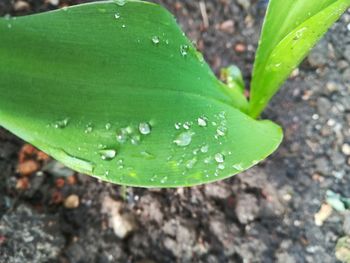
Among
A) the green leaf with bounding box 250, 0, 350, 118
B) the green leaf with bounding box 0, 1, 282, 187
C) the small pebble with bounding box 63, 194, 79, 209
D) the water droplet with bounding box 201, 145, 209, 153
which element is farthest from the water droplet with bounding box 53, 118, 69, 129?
the small pebble with bounding box 63, 194, 79, 209

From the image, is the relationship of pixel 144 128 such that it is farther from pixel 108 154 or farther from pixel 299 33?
pixel 299 33

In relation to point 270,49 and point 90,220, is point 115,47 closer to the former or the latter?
point 270,49

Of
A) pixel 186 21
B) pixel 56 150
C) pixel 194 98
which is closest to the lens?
pixel 56 150

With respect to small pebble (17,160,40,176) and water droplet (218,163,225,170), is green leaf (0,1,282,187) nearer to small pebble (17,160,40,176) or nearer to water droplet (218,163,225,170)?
water droplet (218,163,225,170)

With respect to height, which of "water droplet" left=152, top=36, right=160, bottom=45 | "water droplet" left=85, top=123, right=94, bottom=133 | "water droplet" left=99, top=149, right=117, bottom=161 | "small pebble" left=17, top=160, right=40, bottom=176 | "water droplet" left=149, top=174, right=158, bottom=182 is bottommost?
"small pebble" left=17, top=160, right=40, bottom=176

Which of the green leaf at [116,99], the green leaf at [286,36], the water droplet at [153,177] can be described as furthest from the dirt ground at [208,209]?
the water droplet at [153,177]

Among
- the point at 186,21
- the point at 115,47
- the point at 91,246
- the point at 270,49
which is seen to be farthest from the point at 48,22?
the point at 186,21

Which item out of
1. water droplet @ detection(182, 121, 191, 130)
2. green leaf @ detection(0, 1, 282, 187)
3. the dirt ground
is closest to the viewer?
green leaf @ detection(0, 1, 282, 187)
